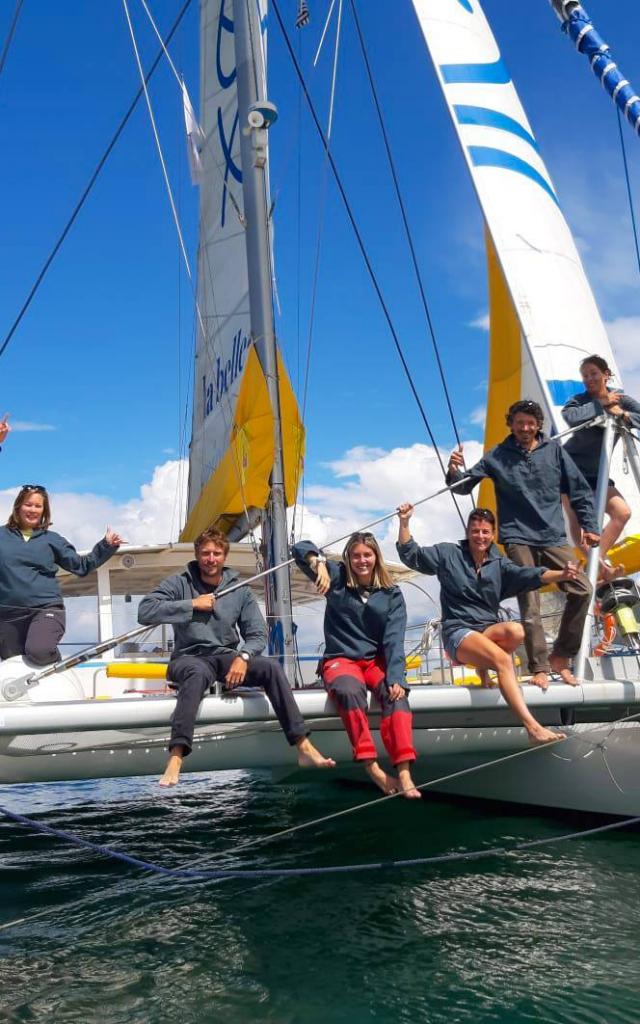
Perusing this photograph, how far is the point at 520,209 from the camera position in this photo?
7477 millimetres

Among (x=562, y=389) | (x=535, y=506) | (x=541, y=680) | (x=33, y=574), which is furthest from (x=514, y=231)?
(x=33, y=574)

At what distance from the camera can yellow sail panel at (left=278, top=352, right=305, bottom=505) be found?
6.73 meters

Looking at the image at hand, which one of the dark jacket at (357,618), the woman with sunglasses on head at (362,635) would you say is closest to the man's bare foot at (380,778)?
the woman with sunglasses on head at (362,635)

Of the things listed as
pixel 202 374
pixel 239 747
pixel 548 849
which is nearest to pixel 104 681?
pixel 239 747

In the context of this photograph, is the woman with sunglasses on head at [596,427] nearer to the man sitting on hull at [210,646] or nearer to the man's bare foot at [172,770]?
the man sitting on hull at [210,646]

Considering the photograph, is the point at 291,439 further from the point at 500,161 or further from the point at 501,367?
the point at 500,161

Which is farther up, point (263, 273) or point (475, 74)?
point (475, 74)

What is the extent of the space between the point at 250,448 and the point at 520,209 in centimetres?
330

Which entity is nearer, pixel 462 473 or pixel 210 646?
pixel 210 646

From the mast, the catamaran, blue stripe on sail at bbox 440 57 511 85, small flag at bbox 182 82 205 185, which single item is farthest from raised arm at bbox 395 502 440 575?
small flag at bbox 182 82 205 185

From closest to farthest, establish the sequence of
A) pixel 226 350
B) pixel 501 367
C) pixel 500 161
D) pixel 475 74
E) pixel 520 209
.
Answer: pixel 520 209
pixel 500 161
pixel 475 74
pixel 501 367
pixel 226 350

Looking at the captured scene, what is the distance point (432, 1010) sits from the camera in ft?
10.3

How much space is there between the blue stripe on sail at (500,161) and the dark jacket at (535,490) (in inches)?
156

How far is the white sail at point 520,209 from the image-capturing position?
22.7 ft
